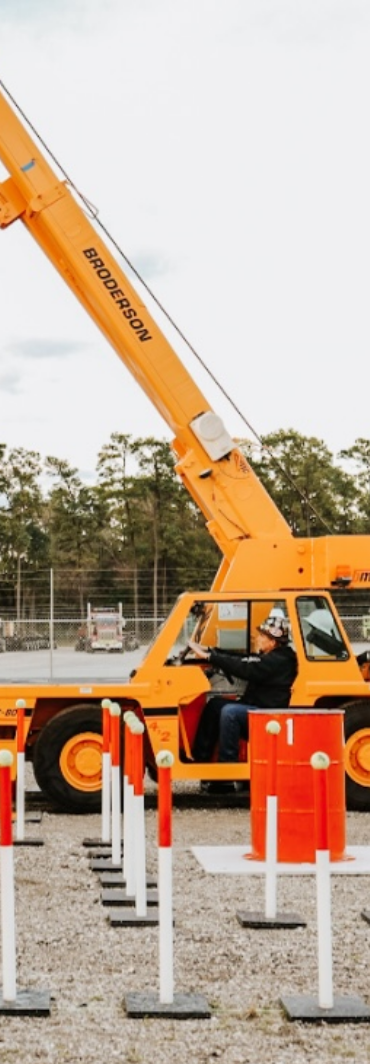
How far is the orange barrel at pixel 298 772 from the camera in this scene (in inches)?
397

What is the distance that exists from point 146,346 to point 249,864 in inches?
241

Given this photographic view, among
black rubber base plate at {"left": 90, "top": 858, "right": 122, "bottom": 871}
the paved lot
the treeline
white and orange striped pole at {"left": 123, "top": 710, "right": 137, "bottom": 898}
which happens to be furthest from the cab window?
the treeline

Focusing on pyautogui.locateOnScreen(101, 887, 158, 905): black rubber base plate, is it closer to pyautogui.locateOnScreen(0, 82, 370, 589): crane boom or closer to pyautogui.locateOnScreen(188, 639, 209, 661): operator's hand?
pyautogui.locateOnScreen(188, 639, 209, 661): operator's hand

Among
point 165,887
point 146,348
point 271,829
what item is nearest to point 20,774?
point 271,829

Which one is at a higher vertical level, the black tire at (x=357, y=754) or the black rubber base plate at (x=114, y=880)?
the black tire at (x=357, y=754)

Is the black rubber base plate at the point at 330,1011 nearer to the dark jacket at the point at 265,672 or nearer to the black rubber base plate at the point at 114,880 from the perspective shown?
the black rubber base plate at the point at 114,880

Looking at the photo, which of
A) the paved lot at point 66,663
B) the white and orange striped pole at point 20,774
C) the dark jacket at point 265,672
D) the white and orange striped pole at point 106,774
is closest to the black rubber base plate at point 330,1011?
the white and orange striped pole at point 106,774

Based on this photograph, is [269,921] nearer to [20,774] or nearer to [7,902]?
[7,902]

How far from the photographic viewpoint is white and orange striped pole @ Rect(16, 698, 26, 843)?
436 inches

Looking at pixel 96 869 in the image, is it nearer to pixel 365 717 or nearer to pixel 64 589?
pixel 365 717

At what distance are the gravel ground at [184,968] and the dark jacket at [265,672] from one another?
7.80 feet

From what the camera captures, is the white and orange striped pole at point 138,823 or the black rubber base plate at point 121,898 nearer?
the white and orange striped pole at point 138,823

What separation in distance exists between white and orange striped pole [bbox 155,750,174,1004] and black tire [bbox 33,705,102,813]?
243 inches

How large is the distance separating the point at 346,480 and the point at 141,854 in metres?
61.4
